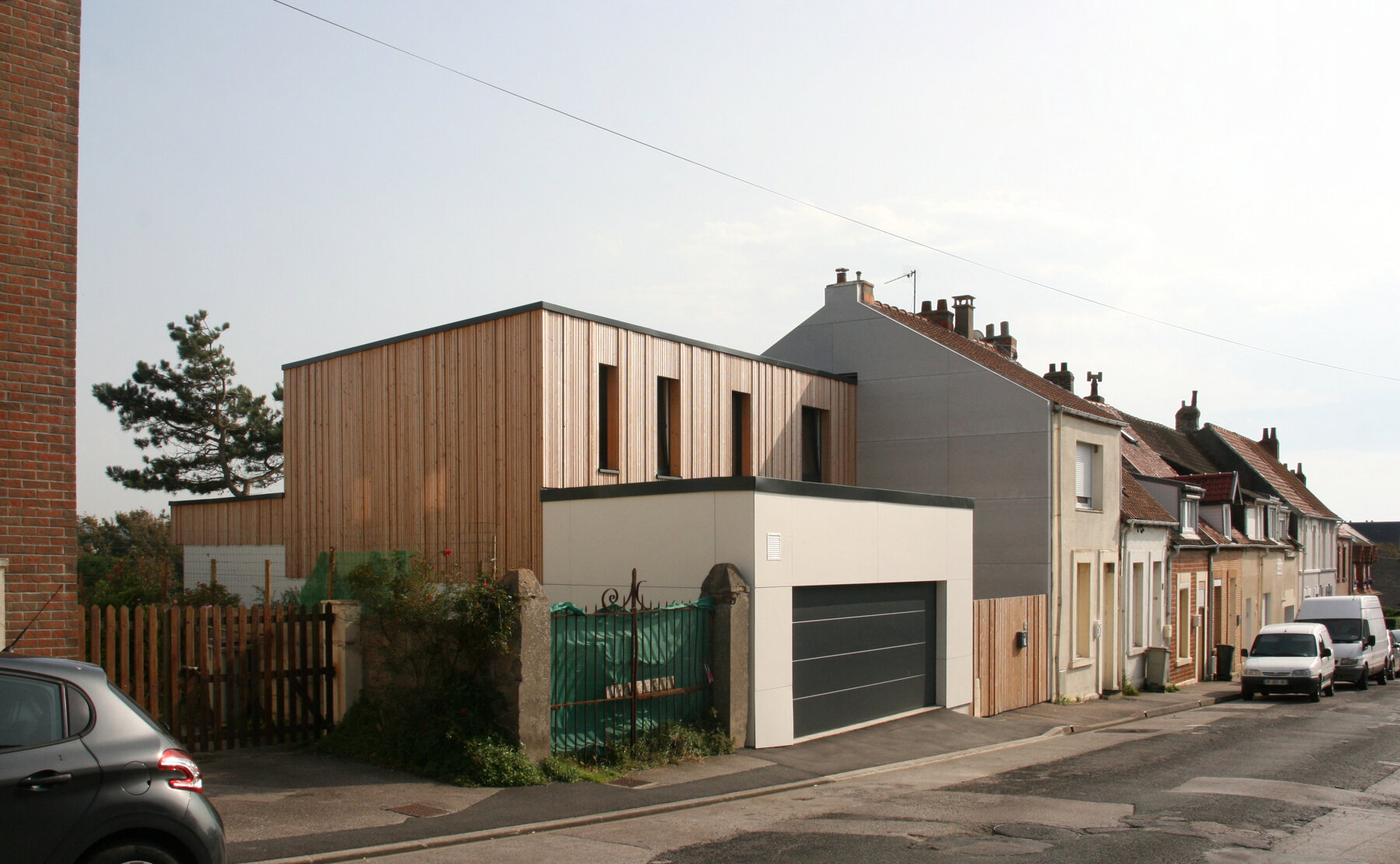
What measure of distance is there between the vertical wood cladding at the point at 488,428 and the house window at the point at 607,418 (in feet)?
0.40

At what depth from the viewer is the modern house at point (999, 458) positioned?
21.9 metres

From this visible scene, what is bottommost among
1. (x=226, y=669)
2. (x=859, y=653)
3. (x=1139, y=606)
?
(x=1139, y=606)

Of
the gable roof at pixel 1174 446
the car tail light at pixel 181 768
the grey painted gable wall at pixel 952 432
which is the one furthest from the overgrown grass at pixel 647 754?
the gable roof at pixel 1174 446

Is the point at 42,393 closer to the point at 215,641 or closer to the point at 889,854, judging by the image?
the point at 215,641

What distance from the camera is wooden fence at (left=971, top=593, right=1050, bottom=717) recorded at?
19234mm

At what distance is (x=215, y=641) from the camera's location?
11336 mm

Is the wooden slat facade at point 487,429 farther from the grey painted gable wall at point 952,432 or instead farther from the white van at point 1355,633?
the white van at point 1355,633

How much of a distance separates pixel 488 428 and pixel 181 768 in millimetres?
11008

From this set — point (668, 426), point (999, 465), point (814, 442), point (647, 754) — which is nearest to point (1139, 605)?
point (999, 465)

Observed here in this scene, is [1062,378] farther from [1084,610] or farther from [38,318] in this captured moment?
[38,318]

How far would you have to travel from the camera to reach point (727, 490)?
44.3 ft

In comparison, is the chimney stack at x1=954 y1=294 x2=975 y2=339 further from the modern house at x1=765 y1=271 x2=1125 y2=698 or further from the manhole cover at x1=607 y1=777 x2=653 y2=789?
the manhole cover at x1=607 y1=777 x2=653 y2=789

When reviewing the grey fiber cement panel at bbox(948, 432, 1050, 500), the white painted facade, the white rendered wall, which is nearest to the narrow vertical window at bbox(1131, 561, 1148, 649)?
the grey fiber cement panel at bbox(948, 432, 1050, 500)

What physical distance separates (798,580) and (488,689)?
4.65 metres
